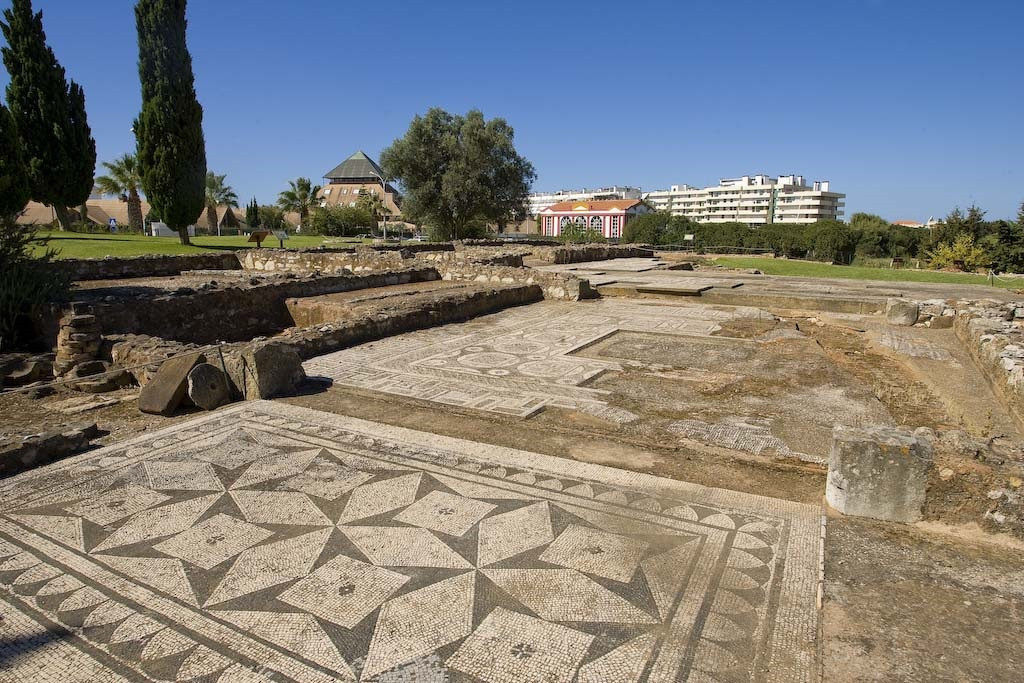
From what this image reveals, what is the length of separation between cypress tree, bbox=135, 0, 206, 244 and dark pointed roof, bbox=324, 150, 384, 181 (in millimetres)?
53244

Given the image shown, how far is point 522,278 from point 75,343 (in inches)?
331

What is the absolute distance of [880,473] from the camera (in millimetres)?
3021

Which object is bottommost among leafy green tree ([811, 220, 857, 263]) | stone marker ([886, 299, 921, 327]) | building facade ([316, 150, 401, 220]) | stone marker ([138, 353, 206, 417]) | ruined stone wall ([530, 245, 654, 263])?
stone marker ([138, 353, 206, 417])

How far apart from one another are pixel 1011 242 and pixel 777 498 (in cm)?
2977

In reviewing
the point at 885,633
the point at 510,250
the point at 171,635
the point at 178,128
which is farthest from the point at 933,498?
the point at 178,128

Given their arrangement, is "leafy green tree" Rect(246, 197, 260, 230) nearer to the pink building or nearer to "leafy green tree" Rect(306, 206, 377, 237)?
"leafy green tree" Rect(306, 206, 377, 237)

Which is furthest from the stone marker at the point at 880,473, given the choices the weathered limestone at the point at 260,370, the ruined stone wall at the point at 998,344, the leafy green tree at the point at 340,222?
the leafy green tree at the point at 340,222

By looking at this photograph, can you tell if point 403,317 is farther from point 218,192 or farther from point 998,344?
point 218,192

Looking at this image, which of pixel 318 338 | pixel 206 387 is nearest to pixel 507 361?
pixel 318 338

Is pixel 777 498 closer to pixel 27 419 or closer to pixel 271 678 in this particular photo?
pixel 271 678

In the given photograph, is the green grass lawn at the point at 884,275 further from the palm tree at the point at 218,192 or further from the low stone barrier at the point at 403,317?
the palm tree at the point at 218,192

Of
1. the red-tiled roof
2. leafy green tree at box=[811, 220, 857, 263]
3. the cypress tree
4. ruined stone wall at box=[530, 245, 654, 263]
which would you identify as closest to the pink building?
the red-tiled roof

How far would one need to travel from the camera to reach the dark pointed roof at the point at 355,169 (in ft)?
252

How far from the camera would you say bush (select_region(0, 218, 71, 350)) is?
7.20 m
